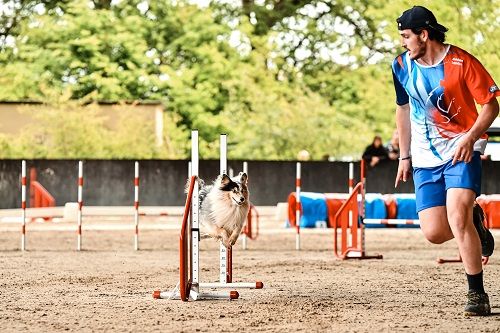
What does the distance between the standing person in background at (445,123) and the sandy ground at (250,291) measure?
0.62 metres

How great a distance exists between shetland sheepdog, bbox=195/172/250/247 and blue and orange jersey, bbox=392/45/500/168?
9.47ft

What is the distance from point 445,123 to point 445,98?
16 centimetres

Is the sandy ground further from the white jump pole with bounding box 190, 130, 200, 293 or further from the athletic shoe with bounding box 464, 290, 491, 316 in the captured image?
the white jump pole with bounding box 190, 130, 200, 293

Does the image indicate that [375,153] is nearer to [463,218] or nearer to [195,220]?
[195,220]

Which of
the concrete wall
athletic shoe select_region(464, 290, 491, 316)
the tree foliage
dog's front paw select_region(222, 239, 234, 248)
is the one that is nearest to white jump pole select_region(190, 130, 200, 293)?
Result: dog's front paw select_region(222, 239, 234, 248)

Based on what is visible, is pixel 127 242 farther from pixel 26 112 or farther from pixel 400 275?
pixel 26 112

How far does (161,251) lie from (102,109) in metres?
21.2

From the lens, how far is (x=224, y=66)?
140ft

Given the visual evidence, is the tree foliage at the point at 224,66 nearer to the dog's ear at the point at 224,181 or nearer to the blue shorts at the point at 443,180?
the dog's ear at the point at 224,181

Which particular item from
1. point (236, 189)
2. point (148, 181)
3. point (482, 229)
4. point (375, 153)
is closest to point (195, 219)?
point (236, 189)

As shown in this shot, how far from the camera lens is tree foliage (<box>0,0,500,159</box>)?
3834 centimetres

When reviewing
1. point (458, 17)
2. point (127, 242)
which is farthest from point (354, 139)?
point (127, 242)

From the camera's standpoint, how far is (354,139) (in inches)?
1524

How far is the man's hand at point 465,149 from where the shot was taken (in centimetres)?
757
